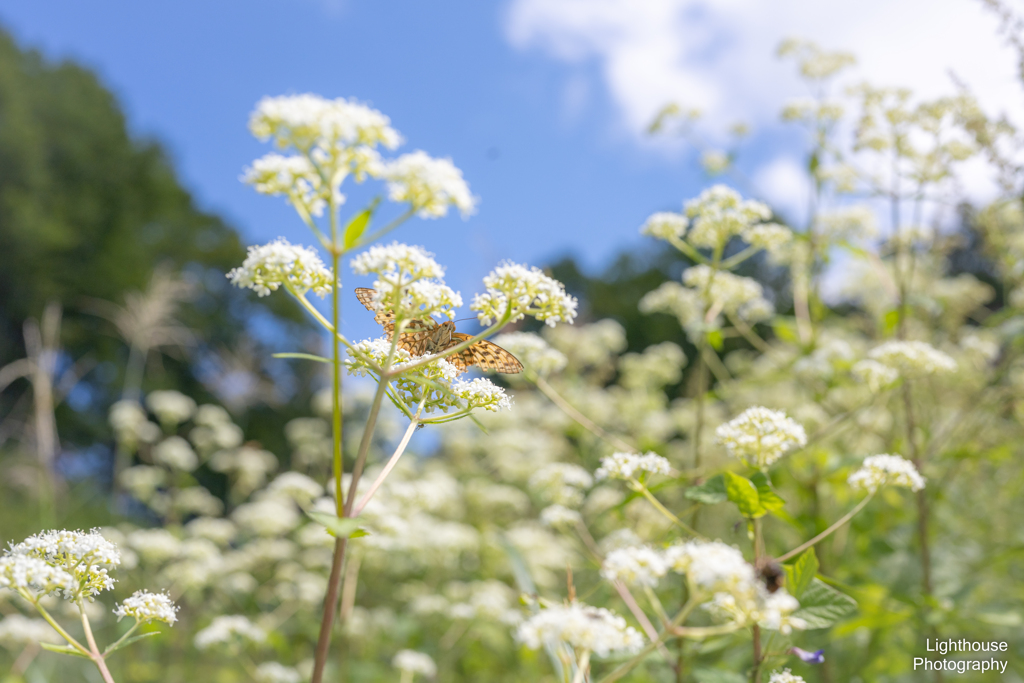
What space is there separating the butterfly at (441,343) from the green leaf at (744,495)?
2.17 feet

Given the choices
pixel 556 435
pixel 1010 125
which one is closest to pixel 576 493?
pixel 1010 125

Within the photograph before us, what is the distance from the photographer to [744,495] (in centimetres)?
148

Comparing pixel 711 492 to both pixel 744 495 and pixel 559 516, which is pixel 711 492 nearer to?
pixel 744 495

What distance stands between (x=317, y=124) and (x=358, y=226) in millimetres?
224

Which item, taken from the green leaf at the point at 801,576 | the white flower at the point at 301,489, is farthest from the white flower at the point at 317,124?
the white flower at the point at 301,489

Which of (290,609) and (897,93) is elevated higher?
(897,93)

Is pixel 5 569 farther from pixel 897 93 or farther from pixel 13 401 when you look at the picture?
pixel 13 401

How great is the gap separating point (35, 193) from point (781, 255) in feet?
97.8

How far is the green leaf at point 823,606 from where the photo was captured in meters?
1.43

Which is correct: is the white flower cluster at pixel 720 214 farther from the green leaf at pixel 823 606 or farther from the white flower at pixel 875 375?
the green leaf at pixel 823 606

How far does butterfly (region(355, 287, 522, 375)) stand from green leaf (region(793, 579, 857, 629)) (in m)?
0.93

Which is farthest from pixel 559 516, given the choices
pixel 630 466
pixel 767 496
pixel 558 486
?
pixel 767 496

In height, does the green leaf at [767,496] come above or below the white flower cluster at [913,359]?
below

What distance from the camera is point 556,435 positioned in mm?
6141
